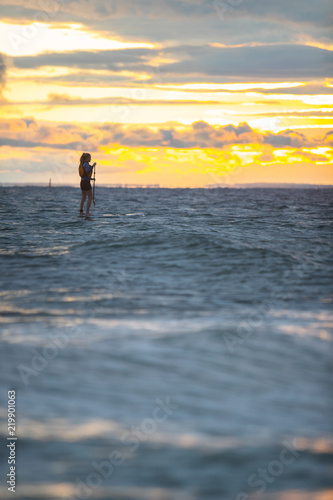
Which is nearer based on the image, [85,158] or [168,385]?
[168,385]

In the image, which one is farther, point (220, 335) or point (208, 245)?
point (208, 245)

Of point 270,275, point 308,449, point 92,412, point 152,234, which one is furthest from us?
point 152,234

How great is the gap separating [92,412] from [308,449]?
5.42ft

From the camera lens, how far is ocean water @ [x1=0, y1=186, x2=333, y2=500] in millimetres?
3566

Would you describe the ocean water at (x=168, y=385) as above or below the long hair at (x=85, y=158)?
below

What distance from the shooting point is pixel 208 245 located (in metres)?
15.4

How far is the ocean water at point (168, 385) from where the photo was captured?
3.57m

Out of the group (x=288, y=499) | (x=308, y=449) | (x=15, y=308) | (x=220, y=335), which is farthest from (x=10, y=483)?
(x=15, y=308)

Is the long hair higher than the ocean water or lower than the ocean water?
higher

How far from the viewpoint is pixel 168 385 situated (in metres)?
4.95

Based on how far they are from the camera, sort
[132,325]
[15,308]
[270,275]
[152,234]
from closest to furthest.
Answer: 1. [132,325]
2. [15,308]
3. [270,275]
4. [152,234]

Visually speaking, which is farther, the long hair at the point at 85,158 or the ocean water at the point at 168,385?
the long hair at the point at 85,158

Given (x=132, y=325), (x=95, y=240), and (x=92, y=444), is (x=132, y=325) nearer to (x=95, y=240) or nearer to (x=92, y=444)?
(x=92, y=444)

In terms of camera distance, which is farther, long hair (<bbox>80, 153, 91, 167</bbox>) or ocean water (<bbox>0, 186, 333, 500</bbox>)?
long hair (<bbox>80, 153, 91, 167</bbox>)
